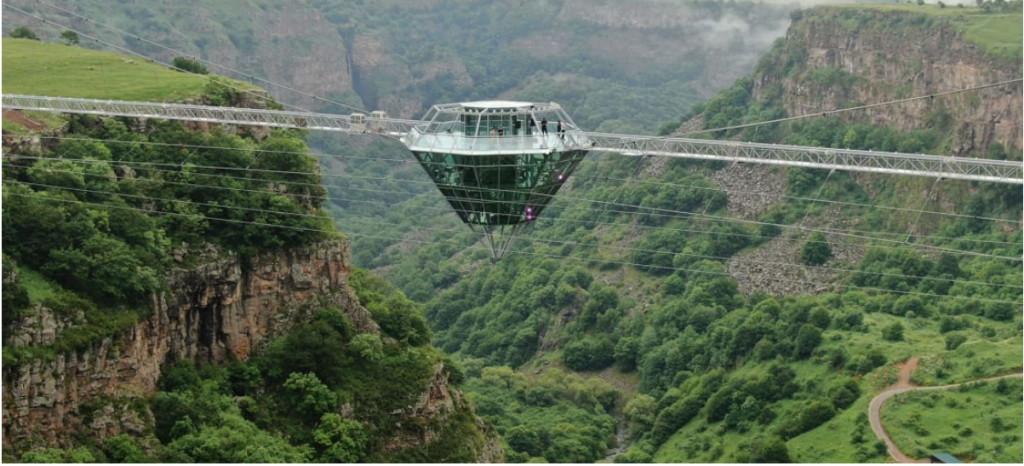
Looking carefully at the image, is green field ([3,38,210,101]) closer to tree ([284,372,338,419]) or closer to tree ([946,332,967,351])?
tree ([284,372,338,419])

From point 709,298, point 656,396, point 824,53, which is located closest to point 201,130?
point 656,396

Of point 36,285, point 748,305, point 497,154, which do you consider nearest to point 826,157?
point 497,154

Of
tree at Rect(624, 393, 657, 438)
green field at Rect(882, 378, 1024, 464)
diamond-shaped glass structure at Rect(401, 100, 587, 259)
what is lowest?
tree at Rect(624, 393, 657, 438)

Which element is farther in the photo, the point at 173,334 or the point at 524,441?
the point at 524,441

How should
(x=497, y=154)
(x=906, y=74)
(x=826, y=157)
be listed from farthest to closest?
(x=906, y=74), (x=826, y=157), (x=497, y=154)

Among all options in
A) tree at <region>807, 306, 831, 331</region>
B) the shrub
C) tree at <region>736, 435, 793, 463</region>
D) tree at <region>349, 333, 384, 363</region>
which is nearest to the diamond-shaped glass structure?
tree at <region>349, 333, 384, 363</region>

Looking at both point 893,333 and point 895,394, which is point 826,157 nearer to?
point 895,394

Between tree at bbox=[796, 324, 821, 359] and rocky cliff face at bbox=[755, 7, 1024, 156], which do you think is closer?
tree at bbox=[796, 324, 821, 359]
